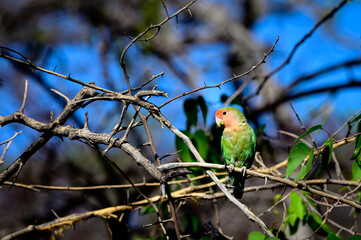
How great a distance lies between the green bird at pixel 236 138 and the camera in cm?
264

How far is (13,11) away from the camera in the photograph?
18.3 feet

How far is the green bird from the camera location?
2.64 metres

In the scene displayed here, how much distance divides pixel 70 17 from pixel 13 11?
0.98 m

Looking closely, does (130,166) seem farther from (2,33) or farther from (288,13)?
(288,13)

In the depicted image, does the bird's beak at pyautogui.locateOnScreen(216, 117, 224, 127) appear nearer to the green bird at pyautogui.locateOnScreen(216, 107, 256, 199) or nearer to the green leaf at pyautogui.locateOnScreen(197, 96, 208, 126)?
the green bird at pyautogui.locateOnScreen(216, 107, 256, 199)

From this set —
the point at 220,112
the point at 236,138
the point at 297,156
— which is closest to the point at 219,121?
the point at 220,112

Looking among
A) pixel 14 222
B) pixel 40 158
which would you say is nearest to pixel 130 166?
pixel 40 158

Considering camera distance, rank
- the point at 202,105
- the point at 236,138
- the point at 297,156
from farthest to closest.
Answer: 1. the point at 236,138
2. the point at 202,105
3. the point at 297,156

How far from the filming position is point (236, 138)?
2.66 m

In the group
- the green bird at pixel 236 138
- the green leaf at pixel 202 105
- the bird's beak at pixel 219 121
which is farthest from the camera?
the bird's beak at pixel 219 121

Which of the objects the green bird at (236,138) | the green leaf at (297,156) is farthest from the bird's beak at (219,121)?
the green leaf at (297,156)

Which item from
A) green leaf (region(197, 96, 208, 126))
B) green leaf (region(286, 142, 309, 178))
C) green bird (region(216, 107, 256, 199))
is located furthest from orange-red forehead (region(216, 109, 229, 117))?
green leaf (region(286, 142, 309, 178))

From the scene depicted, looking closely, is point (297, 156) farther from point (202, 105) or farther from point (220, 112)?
point (220, 112)

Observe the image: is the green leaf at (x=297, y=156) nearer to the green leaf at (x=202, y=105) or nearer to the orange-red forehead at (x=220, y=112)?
the green leaf at (x=202, y=105)
